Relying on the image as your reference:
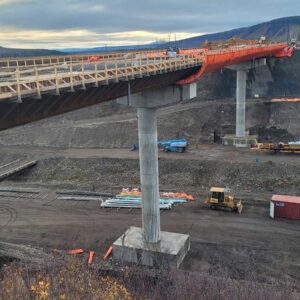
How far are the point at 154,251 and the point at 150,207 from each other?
293cm

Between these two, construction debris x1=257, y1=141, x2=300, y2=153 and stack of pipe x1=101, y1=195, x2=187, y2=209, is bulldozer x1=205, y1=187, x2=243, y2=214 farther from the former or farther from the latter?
construction debris x1=257, y1=141, x2=300, y2=153

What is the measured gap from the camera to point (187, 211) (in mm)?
35219

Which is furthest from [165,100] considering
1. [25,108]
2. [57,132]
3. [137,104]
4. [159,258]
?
[57,132]

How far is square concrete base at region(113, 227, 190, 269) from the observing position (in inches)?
1013

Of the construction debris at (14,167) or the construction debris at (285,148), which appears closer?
the construction debris at (285,148)

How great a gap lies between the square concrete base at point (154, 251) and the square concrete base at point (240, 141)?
89.4 ft

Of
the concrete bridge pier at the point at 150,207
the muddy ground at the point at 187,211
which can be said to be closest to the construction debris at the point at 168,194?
the muddy ground at the point at 187,211

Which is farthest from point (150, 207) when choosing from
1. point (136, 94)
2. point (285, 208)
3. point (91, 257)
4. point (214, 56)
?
point (214, 56)

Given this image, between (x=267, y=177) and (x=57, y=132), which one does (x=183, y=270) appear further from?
(x=57, y=132)

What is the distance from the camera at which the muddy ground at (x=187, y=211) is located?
27078 millimetres

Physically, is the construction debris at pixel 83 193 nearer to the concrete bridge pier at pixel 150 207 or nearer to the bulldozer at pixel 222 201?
the bulldozer at pixel 222 201

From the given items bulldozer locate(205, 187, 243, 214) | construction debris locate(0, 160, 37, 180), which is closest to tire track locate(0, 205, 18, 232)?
construction debris locate(0, 160, 37, 180)

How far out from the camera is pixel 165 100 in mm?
26500

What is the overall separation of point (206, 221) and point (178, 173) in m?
12.3
